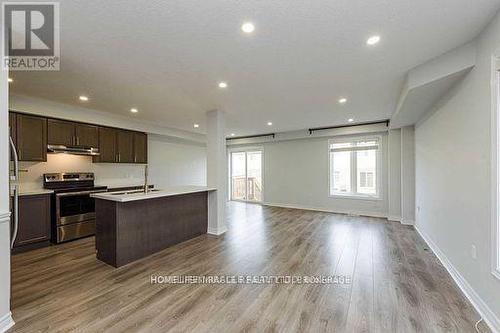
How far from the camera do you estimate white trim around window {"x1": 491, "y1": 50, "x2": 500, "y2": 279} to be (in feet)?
5.95

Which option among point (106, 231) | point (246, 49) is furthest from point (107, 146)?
point (246, 49)

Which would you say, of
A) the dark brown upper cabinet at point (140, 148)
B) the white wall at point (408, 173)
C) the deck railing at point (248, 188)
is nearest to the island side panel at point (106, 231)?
the dark brown upper cabinet at point (140, 148)

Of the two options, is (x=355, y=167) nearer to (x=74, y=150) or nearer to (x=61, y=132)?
(x=74, y=150)

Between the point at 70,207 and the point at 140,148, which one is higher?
the point at 140,148

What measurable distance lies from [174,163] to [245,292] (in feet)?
17.9

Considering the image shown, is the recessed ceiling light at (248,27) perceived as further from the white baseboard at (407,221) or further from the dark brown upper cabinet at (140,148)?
the white baseboard at (407,221)

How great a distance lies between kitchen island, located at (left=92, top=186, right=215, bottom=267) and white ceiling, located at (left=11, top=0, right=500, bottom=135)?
169 cm

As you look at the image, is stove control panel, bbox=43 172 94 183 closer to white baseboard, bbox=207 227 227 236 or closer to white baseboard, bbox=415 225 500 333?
white baseboard, bbox=207 227 227 236

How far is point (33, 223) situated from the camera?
3566mm

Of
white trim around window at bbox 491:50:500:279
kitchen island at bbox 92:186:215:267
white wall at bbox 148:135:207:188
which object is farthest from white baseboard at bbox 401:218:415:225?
white wall at bbox 148:135:207:188

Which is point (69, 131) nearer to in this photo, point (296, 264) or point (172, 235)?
point (172, 235)

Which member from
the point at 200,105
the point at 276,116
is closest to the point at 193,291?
the point at 200,105

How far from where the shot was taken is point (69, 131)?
418 centimetres

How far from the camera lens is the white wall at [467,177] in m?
1.95
